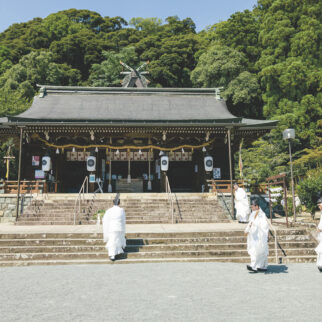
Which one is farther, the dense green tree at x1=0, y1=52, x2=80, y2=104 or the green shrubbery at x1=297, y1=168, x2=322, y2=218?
the dense green tree at x1=0, y1=52, x2=80, y2=104

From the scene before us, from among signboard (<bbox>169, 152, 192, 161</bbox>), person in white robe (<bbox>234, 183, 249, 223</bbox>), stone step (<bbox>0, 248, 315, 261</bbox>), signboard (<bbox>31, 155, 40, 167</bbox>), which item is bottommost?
stone step (<bbox>0, 248, 315, 261</bbox>)

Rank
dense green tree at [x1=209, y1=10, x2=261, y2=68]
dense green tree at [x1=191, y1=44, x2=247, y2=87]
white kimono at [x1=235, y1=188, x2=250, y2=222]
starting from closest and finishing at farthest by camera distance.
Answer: white kimono at [x1=235, y1=188, x2=250, y2=222] < dense green tree at [x1=191, y1=44, x2=247, y2=87] < dense green tree at [x1=209, y1=10, x2=261, y2=68]

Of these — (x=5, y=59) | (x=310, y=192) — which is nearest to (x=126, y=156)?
(x=310, y=192)

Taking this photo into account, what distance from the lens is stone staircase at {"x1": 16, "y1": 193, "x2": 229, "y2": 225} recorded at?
1122cm

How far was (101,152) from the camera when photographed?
16094mm

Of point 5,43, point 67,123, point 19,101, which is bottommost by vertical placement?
point 67,123

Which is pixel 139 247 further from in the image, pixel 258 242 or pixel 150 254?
pixel 258 242

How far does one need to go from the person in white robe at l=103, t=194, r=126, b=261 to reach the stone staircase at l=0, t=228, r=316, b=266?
0.79 feet

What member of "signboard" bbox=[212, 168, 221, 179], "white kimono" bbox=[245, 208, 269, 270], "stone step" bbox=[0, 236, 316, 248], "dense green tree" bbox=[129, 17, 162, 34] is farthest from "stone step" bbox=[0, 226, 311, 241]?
"dense green tree" bbox=[129, 17, 162, 34]

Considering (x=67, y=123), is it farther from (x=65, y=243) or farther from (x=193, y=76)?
(x=193, y=76)

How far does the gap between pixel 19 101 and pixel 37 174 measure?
12.7 meters

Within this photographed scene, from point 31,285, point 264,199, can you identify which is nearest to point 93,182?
point 264,199

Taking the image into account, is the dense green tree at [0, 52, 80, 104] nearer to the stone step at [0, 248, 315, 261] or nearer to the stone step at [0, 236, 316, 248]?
the stone step at [0, 236, 316, 248]

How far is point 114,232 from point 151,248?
1.17 meters
